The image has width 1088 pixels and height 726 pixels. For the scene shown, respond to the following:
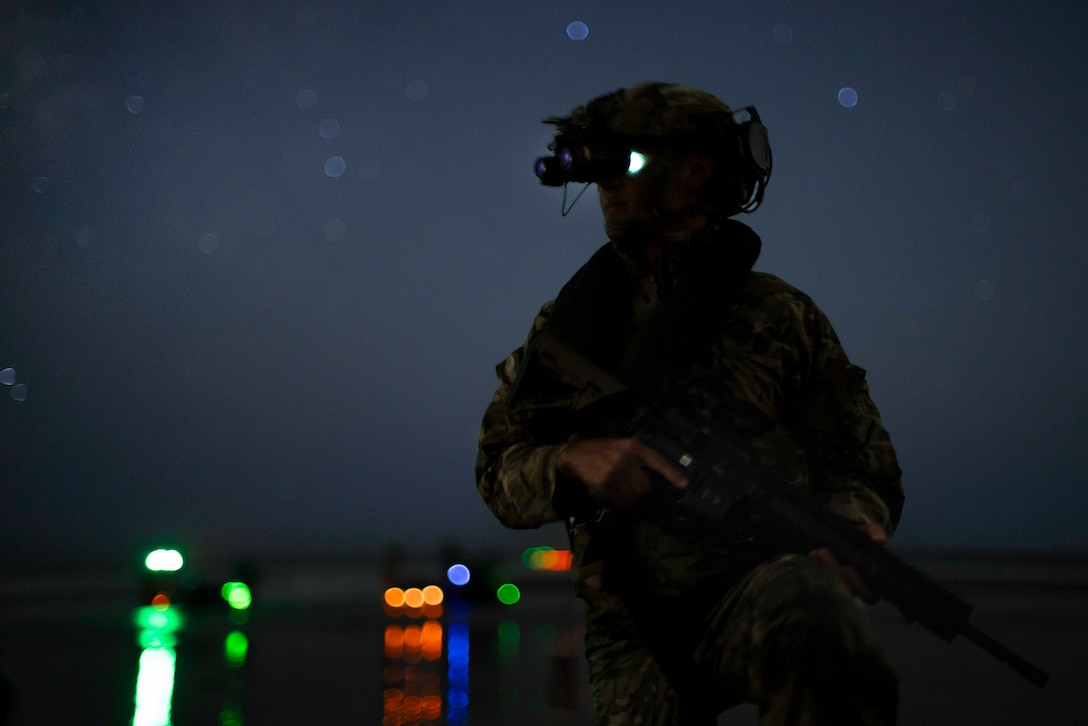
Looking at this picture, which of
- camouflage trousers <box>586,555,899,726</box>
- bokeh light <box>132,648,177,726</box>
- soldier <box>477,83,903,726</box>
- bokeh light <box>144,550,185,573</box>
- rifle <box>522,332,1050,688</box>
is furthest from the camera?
bokeh light <box>144,550,185,573</box>

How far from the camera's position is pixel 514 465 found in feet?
8.87

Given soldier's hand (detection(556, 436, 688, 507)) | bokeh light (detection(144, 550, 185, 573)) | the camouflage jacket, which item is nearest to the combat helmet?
the camouflage jacket

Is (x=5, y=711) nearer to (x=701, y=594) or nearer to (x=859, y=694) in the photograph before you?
(x=701, y=594)

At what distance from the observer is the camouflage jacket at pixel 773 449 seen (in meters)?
2.54

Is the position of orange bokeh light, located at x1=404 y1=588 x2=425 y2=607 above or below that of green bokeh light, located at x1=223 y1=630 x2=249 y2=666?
above

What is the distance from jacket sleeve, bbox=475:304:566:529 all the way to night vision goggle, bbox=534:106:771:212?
1.57 feet

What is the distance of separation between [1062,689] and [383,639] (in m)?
7.52

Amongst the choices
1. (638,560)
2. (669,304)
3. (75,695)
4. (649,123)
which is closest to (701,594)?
(638,560)

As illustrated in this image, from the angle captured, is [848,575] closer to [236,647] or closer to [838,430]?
[838,430]

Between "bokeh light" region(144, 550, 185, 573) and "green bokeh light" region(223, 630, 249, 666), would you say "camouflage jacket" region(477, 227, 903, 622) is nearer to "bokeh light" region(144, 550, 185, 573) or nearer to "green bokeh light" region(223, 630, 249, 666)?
"green bokeh light" region(223, 630, 249, 666)

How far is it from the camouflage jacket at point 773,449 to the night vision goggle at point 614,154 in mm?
341

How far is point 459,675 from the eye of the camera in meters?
9.30

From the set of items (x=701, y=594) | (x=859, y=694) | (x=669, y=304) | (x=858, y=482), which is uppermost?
(x=669, y=304)

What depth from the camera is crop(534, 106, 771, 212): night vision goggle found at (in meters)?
2.66
